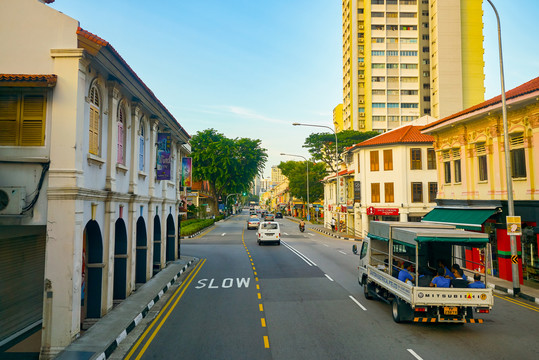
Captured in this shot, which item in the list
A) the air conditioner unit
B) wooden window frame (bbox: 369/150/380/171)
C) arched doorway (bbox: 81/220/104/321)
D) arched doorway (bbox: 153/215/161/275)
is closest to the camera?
the air conditioner unit

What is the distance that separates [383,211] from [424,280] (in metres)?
28.8

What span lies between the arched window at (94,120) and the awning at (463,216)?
54.9 ft

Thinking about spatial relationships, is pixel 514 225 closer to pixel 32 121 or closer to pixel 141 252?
pixel 141 252

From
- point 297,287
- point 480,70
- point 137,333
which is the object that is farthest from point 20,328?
point 480,70

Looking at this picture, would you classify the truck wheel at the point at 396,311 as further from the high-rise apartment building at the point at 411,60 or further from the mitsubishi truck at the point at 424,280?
the high-rise apartment building at the point at 411,60

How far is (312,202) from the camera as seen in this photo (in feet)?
286

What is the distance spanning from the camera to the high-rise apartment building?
74.6 m

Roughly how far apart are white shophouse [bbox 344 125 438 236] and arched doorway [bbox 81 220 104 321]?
31474 mm

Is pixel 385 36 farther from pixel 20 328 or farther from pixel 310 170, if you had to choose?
pixel 20 328

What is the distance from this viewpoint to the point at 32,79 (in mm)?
9602

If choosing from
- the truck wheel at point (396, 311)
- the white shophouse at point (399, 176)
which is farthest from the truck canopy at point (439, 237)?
the white shophouse at point (399, 176)

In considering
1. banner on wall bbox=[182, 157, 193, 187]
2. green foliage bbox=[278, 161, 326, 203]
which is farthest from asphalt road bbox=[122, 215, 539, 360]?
green foliage bbox=[278, 161, 326, 203]

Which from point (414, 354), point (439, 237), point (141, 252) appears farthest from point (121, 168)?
point (414, 354)

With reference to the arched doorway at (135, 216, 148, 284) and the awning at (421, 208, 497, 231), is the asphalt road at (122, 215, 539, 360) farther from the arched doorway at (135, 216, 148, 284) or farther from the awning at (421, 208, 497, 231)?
the awning at (421, 208, 497, 231)
